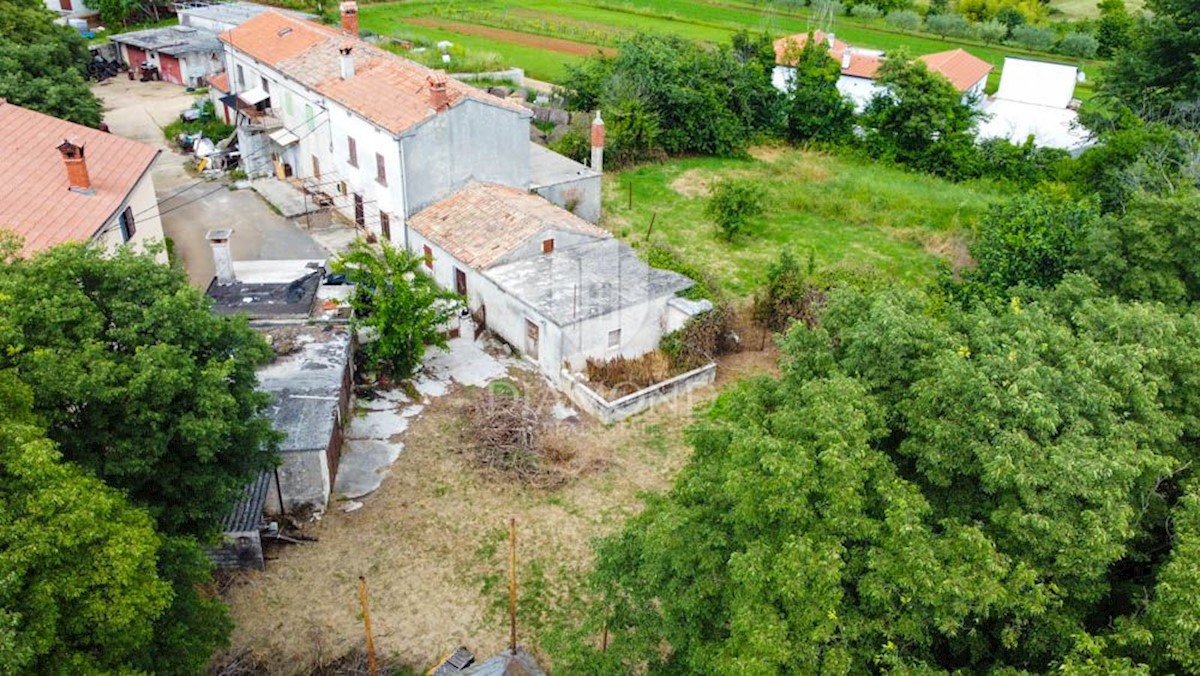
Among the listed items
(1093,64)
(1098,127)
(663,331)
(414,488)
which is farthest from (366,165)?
(1093,64)

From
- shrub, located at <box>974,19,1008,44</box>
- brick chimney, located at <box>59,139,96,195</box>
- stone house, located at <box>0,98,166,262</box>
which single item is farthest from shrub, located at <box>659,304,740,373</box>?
shrub, located at <box>974,19,1008,44</box>

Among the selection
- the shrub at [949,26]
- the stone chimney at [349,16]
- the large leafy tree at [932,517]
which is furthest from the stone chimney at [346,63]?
the shrub at [949,26]

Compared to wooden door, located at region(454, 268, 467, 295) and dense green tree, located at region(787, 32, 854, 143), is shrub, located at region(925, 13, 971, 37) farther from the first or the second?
wooden door, located at region(454, 268, 467, 295)

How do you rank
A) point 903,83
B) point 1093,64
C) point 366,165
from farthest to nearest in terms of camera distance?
1. point 1093,64
2. point 903,83
3. point 366,165

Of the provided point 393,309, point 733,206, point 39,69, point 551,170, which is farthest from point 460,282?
point 39,69

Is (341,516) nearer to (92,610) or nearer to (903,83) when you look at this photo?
(92,610)

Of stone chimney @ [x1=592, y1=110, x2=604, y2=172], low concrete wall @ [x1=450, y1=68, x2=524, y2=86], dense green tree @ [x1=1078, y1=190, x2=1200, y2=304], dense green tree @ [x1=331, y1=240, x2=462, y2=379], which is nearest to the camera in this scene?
dense green tree @ [x1=1078, y1=190, x2=1200, y2=304]
